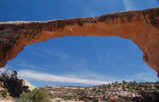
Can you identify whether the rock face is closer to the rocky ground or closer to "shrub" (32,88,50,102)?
"shrub" (32,88,50,102)

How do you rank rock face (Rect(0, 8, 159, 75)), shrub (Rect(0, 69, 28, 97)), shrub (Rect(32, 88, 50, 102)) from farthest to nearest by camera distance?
shrub (Rect(0, 69, 28, 97)) < shrub (Rect(32, 88, 50, 102)) < rock face (Rect(0, 8, 159, 75))

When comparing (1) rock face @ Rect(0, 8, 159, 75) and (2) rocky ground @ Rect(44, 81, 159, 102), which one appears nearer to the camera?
(1) rock face @ Rect(0, 8, 159, 75)

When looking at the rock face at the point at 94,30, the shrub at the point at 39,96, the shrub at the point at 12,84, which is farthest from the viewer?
the shrub at the point at 12,84

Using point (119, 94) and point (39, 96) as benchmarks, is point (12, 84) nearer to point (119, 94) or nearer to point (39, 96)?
point (39, 96)

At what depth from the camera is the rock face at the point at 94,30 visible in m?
7.56

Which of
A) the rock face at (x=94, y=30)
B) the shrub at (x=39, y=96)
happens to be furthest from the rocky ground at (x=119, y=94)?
the shrub at (x=39, y=96)

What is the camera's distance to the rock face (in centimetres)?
756

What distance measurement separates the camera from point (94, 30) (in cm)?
937

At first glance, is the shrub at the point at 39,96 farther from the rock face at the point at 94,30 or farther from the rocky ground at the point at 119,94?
the rocky ground at the point at 119,94

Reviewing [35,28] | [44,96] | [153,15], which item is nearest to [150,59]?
[153,15]

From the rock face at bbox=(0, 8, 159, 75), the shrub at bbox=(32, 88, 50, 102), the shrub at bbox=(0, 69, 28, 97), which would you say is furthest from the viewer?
the shrub at bbox=(0, 69, 28, 97)

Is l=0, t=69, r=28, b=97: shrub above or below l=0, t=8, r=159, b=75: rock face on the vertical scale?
below

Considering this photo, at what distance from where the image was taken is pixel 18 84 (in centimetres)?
1378

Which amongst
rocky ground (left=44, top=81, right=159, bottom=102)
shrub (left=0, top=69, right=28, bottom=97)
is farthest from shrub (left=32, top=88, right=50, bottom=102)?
rocky ground (left=44, top=81, right=159, bottom=102)
